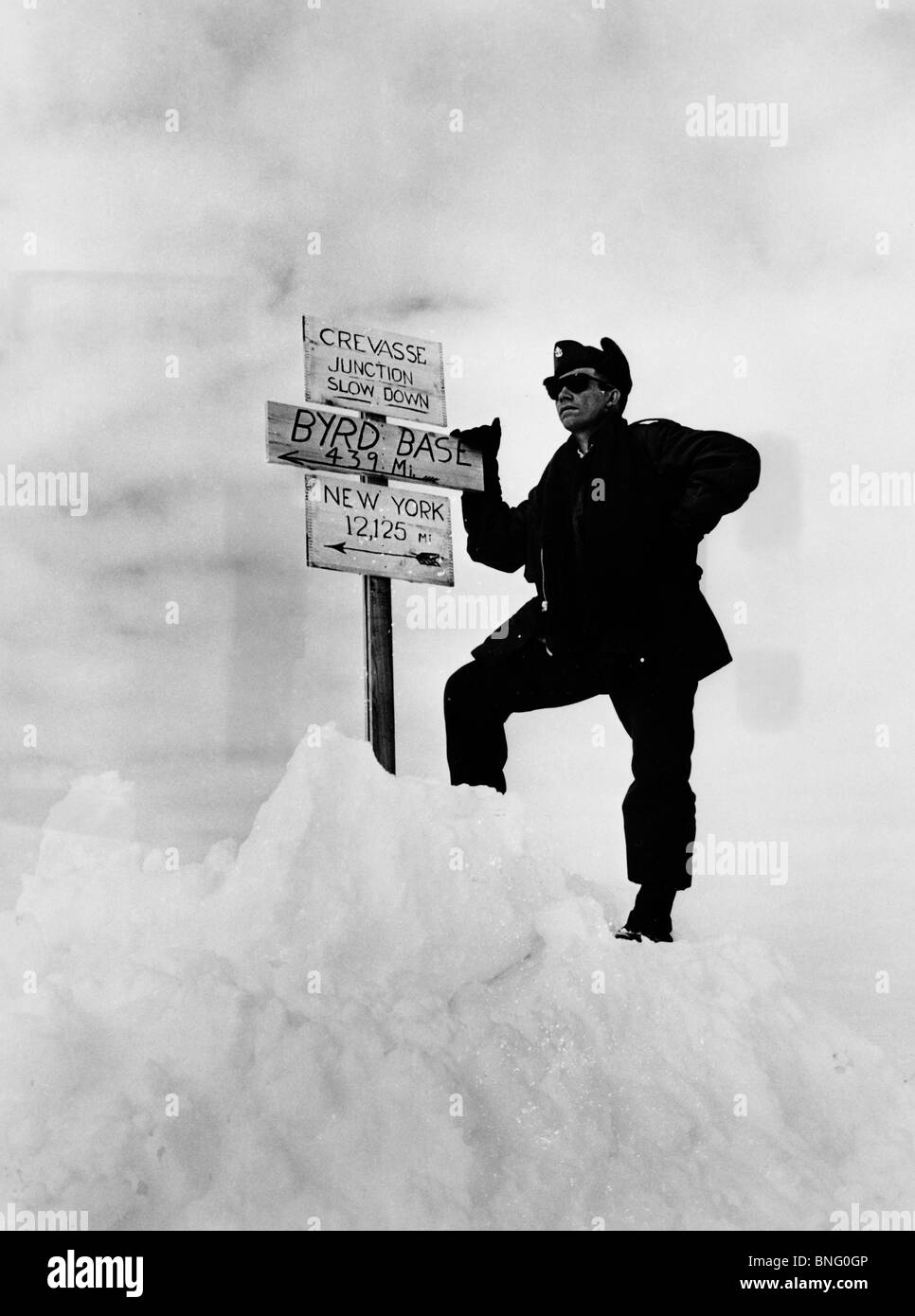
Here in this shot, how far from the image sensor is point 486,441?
21.0 ft

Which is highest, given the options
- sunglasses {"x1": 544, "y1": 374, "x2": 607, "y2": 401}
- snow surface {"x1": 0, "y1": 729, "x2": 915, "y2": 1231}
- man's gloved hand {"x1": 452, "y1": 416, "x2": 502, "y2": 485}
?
sunglasses {"x1": 544, "y1": 374, "x2": 607, "y2": 401}

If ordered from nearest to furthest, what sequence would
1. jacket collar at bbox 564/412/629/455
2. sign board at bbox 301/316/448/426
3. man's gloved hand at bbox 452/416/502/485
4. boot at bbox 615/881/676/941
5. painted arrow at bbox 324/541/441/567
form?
1. boot at bbox 615/881/676/941
2. jacket collar at bbox 564/412/629/455
3. painted arrow at bbox 324/541/441/567
4. sign board at bbox 301/316/448/426
5. man's gloved hand at bbox 452/416/502/485

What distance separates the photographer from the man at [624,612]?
18.1ft

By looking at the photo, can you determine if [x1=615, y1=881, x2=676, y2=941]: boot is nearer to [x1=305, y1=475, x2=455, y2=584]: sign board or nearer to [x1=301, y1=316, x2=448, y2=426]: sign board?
[x1=305, y1=475, x2=455, y2=584]: sign board

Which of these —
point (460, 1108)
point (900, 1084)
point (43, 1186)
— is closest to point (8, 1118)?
point (43, 1186)

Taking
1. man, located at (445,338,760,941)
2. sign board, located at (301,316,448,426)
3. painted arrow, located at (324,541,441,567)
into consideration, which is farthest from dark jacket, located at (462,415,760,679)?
sign board, located at (301,316,448,426)

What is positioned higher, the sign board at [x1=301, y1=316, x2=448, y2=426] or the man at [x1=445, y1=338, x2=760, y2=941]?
the sign board at [x1=301, y1=316, x2=448, y2=426]

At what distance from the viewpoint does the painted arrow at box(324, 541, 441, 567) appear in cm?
593

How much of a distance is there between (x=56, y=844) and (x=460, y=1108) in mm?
2431

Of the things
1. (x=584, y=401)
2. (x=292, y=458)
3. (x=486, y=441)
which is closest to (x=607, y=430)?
(x=584, y=401)

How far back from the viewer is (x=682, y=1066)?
15.9 ft

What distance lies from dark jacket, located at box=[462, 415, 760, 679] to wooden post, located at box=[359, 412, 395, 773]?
0.78 metres

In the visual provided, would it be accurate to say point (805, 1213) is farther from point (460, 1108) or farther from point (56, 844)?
point (56, 844)

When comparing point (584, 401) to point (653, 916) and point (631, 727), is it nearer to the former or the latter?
point (631, 727)
